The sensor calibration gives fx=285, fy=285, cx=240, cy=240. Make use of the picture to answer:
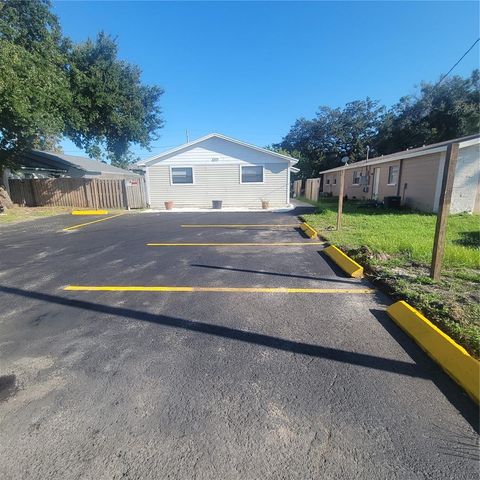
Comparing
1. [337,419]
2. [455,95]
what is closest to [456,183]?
[337,419]

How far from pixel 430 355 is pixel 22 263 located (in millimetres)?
7294

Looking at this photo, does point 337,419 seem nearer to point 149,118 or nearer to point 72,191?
point 72,191

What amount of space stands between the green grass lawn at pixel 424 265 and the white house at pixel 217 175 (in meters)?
8.80

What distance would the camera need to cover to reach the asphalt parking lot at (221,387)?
1.70m

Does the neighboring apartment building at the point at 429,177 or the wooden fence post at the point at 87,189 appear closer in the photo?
the neighboring apartment building at the point at 429,177

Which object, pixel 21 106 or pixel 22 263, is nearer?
pixel 22 263

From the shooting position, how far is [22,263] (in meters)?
6.09

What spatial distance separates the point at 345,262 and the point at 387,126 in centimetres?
3872

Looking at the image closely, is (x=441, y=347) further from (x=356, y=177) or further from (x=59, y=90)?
(x=356, y=177)

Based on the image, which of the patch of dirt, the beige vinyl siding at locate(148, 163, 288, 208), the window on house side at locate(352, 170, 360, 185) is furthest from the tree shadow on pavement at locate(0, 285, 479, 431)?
the window on house side at locate(352, 170, 360, 185)

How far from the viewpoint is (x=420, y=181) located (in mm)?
13445

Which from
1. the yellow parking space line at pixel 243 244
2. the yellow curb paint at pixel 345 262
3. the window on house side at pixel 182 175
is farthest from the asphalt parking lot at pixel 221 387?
the window on house side at pixel 182 175

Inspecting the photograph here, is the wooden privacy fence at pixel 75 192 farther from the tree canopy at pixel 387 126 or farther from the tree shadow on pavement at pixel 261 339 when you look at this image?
the tree canopy at pixel 387 126

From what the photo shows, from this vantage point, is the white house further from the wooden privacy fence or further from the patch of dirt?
the patch of dirt
